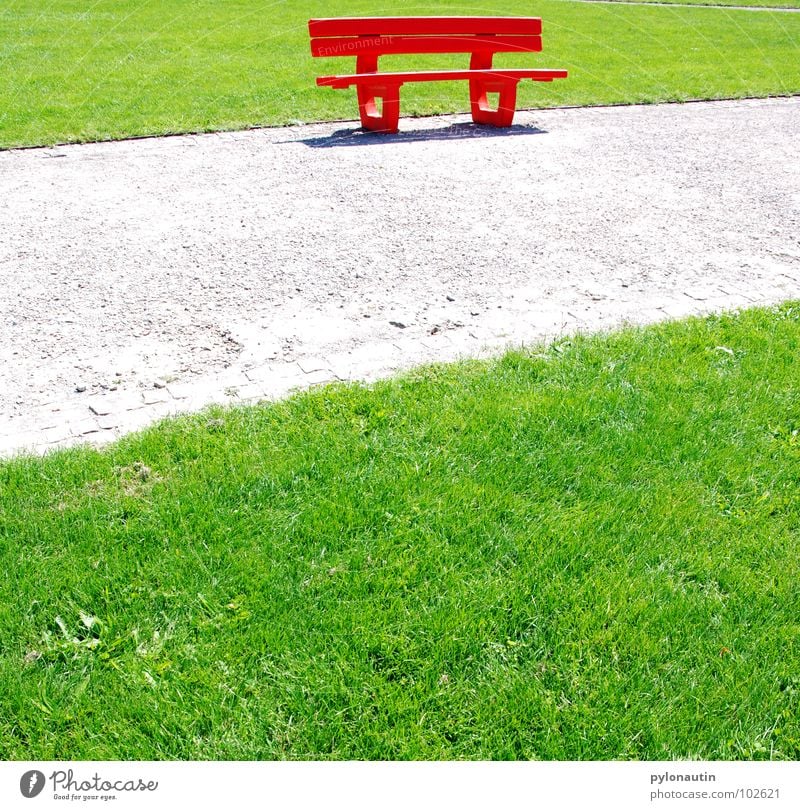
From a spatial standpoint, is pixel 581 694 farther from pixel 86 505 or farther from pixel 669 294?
pixel 669 294

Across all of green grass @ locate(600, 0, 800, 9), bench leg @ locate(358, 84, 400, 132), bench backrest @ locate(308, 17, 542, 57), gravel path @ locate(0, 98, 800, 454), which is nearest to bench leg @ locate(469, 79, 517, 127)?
gravel path @ locate(0, 98, 800, 454)

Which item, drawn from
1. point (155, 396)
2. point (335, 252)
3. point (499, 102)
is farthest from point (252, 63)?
point (155, 396)

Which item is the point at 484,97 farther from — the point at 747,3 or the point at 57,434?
the point at 747,3

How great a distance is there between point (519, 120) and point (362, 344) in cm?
693

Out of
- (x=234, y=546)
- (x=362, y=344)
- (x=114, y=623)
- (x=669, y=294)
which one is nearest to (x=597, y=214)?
(x=669, y=294)

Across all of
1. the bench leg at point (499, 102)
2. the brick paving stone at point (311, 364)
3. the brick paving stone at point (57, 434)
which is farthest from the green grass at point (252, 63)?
the brick paving stone at point (57, 434)

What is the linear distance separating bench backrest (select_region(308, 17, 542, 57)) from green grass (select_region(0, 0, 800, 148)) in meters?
0.89

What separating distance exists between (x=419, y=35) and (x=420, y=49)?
163 mm

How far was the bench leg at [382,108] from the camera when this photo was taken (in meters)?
9.37

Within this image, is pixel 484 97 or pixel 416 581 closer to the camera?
pixel 416 581

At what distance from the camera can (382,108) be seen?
955 centimetres

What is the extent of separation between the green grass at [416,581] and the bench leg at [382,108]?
6.02 m

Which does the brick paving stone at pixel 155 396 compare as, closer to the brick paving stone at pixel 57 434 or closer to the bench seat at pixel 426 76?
the brick paving stone at pixel 57 434

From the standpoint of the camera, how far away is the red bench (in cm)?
933
